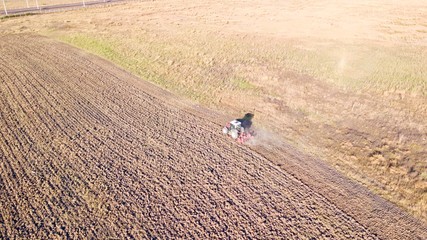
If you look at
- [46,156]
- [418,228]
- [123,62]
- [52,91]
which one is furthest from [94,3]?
[418,228]

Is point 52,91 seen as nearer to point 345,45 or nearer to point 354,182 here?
point 354,182

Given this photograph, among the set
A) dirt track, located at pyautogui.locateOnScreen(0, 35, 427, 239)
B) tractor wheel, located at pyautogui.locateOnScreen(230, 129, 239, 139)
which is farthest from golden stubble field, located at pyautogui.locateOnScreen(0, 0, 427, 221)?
dirt track, located at pyautogui.locateOnScreen(0, 35, 427, 239)

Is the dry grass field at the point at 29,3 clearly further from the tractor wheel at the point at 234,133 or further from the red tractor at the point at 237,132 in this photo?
the tractor wheel at the point at 234,133

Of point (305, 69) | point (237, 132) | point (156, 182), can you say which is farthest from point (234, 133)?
point (305, 69)

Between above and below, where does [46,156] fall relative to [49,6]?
below

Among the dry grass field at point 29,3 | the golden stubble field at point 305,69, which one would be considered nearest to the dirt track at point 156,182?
the golden stubble field at point 305,69

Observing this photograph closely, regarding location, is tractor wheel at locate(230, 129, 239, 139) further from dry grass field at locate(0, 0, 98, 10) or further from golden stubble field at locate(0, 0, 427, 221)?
dry grass field at locate(0, 0, 98, 10)
